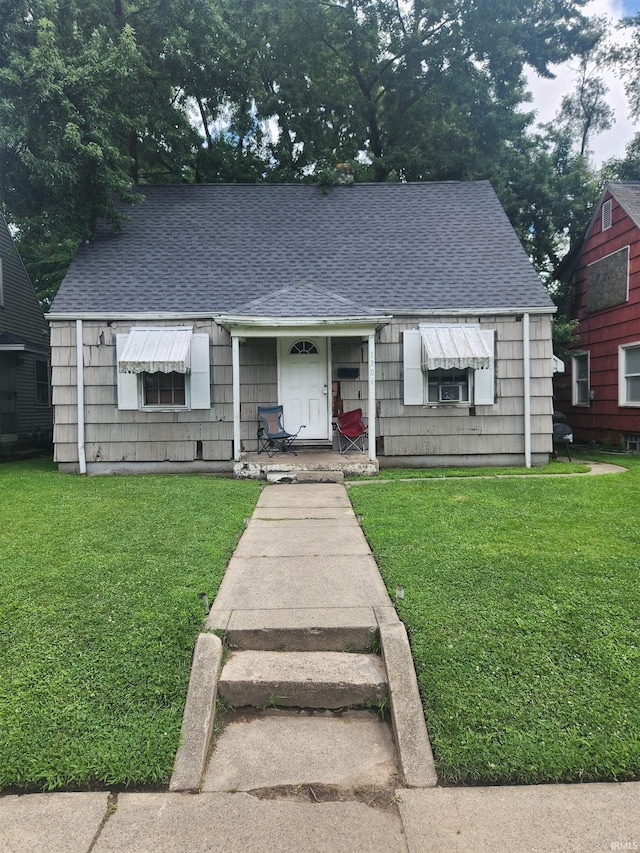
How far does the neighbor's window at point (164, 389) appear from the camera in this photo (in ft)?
30.8

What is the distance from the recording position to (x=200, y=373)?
920 cm

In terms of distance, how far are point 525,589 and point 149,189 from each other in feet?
38.3

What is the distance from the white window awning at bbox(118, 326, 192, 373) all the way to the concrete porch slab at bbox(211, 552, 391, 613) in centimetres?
505

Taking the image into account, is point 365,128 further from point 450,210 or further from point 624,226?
point 624,226

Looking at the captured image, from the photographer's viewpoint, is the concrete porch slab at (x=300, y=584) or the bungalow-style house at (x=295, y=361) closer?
the concrete porch slab at (x=300, y=584)

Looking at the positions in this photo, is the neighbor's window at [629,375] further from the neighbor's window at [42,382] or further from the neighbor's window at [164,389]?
the neighbor's window at [42,382]

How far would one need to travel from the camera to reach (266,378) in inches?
373

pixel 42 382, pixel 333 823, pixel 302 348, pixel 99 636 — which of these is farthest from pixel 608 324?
pixel 42 382

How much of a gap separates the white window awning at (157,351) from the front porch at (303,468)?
1935mm

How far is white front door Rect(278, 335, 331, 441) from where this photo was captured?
9.48 metres

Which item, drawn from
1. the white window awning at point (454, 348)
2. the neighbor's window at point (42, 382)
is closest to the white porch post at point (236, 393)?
the white window awning at point (454, 348)

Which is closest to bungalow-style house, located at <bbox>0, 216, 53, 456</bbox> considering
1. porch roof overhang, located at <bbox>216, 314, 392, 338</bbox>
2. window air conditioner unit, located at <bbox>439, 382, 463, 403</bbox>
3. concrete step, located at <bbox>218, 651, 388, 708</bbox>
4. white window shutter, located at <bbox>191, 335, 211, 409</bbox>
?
white window shutter, located at <bbox>191, 335, 211, 409</bbox>

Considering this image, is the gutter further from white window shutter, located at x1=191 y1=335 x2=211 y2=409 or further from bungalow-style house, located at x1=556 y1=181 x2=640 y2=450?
bungalow-style house, located at x1=556 y1=181 x2=640 y2=450

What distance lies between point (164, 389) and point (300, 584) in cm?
645
